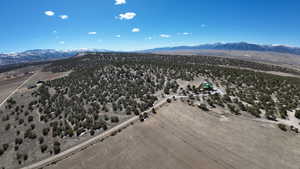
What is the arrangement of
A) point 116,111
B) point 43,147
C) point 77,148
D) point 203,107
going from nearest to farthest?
point 77,148
point 43,147
point 203,107
point 116,111

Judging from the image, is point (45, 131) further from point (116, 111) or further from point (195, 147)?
point (195, 147)

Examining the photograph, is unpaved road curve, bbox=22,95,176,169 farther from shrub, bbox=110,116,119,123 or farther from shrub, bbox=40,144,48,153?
shrub, bbox=40,144,48,153

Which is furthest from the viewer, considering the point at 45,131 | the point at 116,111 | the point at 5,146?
the point at 116,111

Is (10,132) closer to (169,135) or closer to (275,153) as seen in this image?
(169,135)

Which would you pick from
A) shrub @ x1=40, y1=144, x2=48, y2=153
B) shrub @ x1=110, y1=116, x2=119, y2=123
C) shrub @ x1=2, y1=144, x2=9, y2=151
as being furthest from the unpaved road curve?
shrub @ x1=2, y1=144, x2=9, y2=151

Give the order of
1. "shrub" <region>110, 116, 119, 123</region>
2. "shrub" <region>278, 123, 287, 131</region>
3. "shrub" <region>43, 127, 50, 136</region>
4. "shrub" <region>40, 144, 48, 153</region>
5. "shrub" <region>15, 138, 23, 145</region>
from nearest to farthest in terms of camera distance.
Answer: "shrub" <region>40, 144, 48, 153</region>, "shrub" <region>278, 123, 287, 131</region>, "shrub" <region>15, 138, 23, 145</region>, "shrub" <region>43, 127, 50, 136</region>, "shrub" <region>110, 116, 119, 123</region>

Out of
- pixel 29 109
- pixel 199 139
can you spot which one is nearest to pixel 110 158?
pixel 199 139

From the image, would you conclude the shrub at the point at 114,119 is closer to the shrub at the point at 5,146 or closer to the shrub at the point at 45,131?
the shrub at the point at 45,131

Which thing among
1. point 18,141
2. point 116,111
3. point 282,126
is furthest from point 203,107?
point 18,141

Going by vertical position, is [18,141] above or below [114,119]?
below
